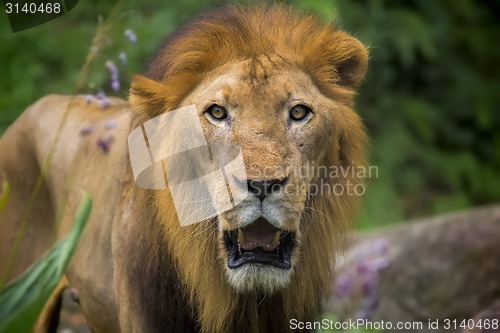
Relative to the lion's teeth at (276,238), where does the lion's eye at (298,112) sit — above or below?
above

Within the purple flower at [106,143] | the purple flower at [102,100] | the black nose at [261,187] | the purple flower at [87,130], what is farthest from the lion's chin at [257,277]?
the purple flower at [87,130]

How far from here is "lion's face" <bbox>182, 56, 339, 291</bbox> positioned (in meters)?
3.50

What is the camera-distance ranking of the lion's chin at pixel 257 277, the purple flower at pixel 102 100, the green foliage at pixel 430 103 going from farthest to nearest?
1. the green foliage at pixel 430 103
2. the purple flower at pixel 102 100
3. the lion's chin at pixel 257 277

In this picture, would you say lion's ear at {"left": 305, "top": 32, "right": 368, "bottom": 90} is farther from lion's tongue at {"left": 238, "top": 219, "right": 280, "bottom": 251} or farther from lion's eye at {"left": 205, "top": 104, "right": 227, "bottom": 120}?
lion's tongue at {"left": 238, "top": 219, "right": 280, "bottom": 251}

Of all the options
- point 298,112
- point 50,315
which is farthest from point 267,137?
point 50,315

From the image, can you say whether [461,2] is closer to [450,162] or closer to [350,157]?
[450,162]

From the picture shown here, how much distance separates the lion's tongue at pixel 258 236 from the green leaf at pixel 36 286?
1154 mm

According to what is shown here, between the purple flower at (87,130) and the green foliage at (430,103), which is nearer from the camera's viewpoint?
the purple flower at (87,130)

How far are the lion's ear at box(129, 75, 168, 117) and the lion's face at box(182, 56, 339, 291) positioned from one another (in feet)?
0.42

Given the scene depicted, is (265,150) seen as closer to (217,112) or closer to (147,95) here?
(217,112)

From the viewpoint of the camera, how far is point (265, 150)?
11.7 ft

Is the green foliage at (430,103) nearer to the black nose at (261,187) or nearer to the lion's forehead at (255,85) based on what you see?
the lion's forehead at (255,85)

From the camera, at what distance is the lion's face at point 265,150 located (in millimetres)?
3502

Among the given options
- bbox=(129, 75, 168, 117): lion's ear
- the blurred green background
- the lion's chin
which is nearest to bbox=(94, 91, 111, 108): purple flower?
bbox=(129, 75, 168, 117): lion's ear
